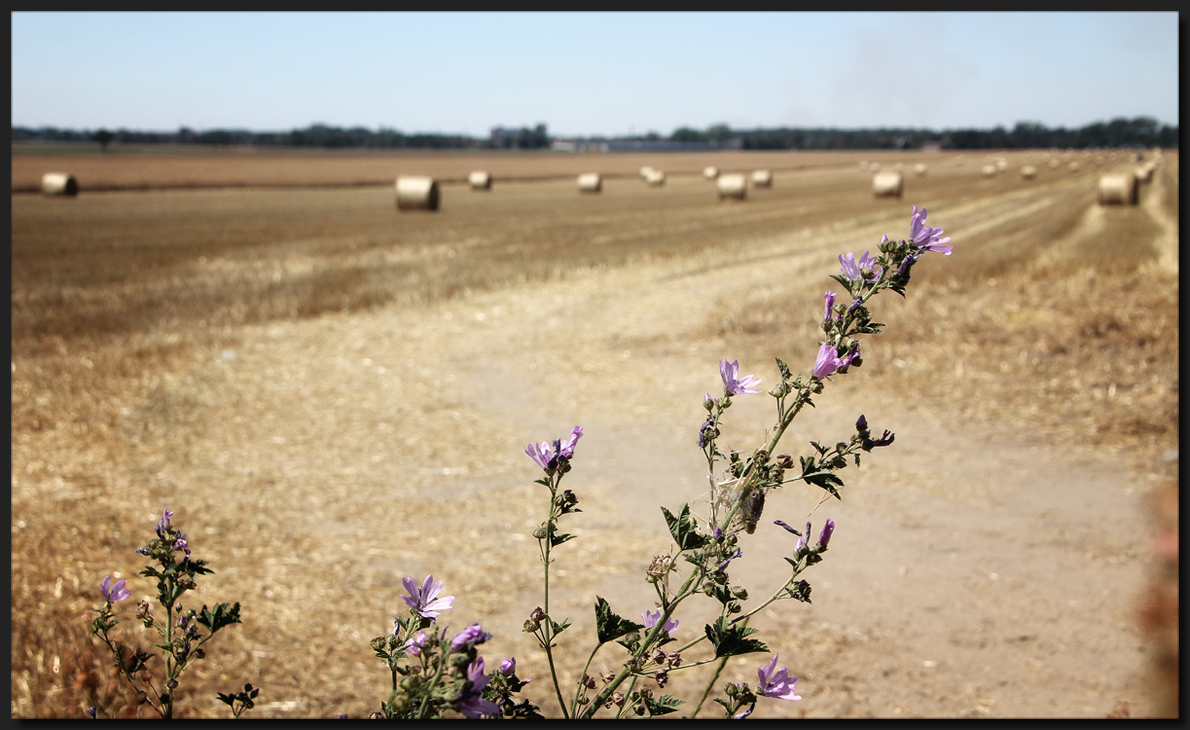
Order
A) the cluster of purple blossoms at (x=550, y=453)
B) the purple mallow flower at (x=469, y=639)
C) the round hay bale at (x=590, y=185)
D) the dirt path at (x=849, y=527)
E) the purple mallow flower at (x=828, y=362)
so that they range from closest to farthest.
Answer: the purple mallow flower at (x=469, y=639), the purple mallow flower at (x=828, y=362), the cluster of purple blossoms at (x=550, y=453), the dirt path at (x=849, y=527), the round hay bale at (x=590, y=185)

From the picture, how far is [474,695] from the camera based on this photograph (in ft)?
3.16

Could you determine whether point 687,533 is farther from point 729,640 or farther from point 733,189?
point 733,189

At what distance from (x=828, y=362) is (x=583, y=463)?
5.98 meters

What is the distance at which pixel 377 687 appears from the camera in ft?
13.1

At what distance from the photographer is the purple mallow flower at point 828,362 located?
105 cm

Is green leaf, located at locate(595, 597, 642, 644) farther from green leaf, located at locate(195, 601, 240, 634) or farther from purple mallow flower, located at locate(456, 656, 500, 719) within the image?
green leaf, located at locate(195, 601, 240, 634)

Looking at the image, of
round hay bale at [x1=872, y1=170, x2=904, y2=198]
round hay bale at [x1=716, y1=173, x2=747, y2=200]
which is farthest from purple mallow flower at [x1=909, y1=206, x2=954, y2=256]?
round hay bale at [x1=872, y1=170, x2=904, y2=198]

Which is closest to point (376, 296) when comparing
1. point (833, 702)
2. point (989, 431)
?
point (989, 431)

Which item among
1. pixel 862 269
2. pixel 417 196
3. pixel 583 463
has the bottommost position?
pixel 583 463

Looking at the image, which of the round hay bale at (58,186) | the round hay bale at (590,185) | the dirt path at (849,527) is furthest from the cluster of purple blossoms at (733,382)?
the round hay bale at (590,185)

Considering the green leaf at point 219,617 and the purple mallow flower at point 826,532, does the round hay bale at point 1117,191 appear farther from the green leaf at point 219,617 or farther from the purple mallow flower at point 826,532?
the green leaf at point 219,617

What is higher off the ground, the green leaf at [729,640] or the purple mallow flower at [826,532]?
the purple mallow flower at [826,532]

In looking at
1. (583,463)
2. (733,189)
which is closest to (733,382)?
(583,463)

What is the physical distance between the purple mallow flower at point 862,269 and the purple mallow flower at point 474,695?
2.17 ft
